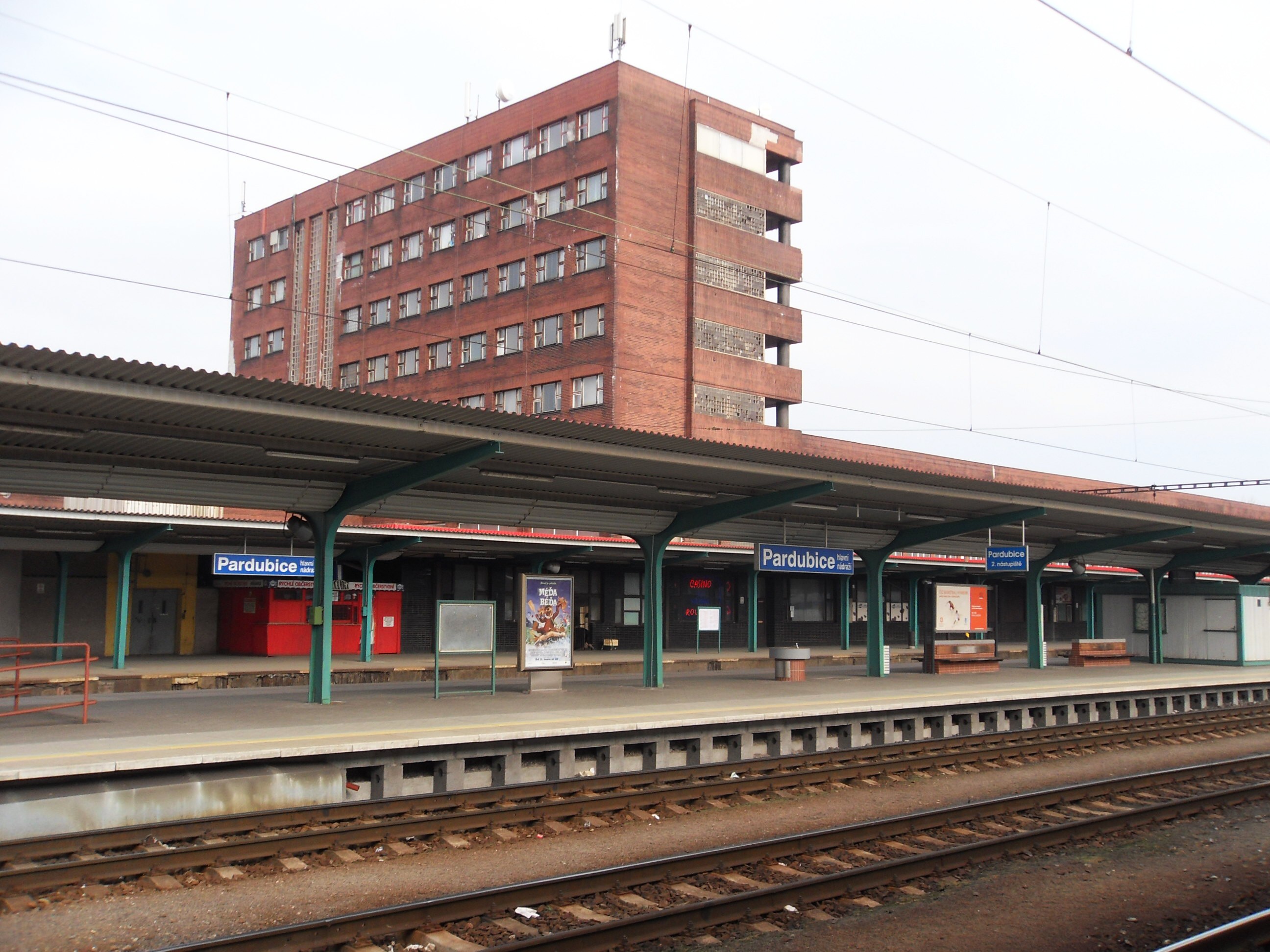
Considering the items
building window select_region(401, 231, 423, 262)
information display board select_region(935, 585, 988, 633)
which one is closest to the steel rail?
information display board select_region(935, 585, 988, 633)

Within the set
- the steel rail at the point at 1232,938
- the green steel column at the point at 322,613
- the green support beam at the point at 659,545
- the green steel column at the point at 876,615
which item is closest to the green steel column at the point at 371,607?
the green support beam at the point at 659,545

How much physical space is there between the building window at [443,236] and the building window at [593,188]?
32.1ft

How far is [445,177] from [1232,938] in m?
56.1

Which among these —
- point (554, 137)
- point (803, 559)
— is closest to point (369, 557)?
point (803, 559)

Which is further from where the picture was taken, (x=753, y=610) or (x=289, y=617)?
(x=753, y=610)

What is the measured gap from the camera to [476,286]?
2249 inches

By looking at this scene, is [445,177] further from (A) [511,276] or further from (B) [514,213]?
(A) [511,276]

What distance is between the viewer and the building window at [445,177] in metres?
57.9

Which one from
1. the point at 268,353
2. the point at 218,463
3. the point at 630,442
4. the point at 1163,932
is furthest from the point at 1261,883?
the point at 268,353

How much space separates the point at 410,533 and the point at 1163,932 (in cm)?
2193

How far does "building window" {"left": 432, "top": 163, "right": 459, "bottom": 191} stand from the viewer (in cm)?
5788

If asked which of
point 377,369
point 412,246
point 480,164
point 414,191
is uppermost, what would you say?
point 480,164

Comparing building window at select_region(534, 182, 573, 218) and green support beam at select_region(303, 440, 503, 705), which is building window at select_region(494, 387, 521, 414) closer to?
building window at select_region(534, 182, 573, 218)

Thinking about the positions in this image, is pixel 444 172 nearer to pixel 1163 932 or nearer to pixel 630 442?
pixel 630 442
